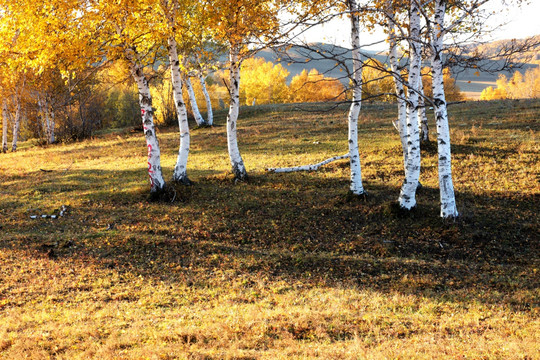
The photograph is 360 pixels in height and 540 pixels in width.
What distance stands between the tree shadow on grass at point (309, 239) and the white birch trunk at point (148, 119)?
3.11ft

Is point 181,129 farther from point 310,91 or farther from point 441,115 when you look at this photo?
point 310,91

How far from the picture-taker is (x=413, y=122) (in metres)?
11.1

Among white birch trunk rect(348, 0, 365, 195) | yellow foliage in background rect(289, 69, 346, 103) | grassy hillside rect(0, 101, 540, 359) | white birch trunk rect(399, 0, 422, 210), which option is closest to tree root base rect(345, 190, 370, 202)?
white birch trunk rect(348, 0, 365, 195)

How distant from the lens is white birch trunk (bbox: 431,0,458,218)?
385 inches

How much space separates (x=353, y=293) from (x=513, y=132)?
58.5 feet

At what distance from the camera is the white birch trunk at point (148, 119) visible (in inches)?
520

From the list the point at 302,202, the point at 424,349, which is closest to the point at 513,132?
the point at 302,202

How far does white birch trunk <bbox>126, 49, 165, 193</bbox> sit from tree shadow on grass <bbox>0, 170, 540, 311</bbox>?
0.95 m

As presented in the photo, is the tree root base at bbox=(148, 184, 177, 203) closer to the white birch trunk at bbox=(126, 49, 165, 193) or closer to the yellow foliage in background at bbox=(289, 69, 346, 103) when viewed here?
the white birch trunk at bbox=(126, 49, 165, 193)

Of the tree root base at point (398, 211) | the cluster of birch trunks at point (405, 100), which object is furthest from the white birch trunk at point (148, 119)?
the tree root base at point (398, 211)

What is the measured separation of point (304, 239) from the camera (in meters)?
10.9

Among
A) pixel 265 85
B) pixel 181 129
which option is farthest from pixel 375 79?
pixel 265 85

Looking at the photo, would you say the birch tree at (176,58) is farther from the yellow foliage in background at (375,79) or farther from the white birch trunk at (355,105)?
the yellow foliage in background at (375,79)

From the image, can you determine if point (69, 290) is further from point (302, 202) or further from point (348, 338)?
point (302, 202)
